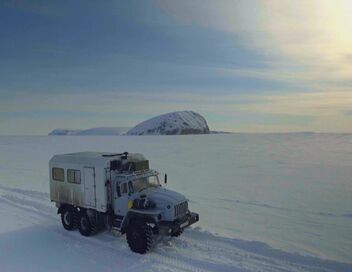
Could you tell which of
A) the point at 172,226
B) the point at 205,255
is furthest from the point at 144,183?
the point at 205,255

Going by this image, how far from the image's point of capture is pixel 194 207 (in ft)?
51.0

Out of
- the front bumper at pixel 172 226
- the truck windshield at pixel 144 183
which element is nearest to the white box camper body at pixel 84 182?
the truck windshield at pixel 144 183

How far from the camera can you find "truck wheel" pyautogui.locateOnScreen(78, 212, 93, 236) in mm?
11391

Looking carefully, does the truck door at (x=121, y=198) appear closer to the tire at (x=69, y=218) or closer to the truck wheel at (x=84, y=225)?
the truck wheel at (x=84, y=225)

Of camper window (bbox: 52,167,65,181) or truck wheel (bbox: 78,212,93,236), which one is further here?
camper window (bbox: 52,167,65,181)

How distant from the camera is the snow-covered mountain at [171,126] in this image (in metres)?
172

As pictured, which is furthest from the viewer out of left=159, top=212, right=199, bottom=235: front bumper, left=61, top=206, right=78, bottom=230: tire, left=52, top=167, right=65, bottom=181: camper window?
left=52, top=167, right=65, bottom=181: camper window

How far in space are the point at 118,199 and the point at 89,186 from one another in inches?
52.5

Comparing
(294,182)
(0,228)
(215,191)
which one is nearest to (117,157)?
(0,228)

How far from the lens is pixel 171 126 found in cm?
17688

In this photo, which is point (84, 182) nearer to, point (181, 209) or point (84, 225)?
point (84, 225)

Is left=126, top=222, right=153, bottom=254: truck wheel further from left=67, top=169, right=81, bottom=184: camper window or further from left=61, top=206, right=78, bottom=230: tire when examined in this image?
left=67, top=169, right=81, bottom=184: camper window

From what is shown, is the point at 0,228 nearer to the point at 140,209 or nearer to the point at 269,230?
the point at 140,209

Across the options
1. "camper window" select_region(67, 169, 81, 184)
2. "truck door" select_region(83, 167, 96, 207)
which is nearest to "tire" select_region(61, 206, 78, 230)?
"truck door" select_region(83, 167, 96, 207)
